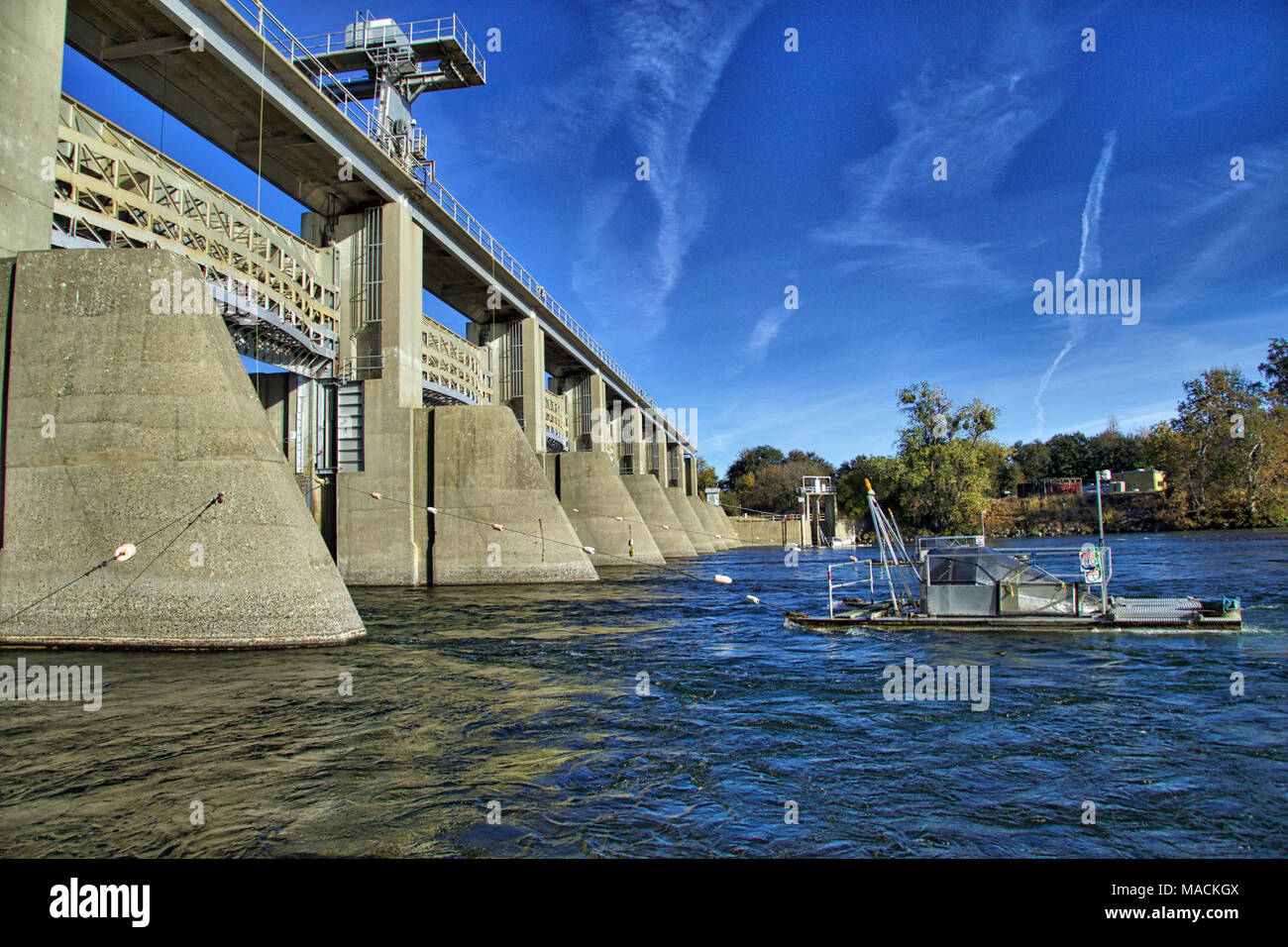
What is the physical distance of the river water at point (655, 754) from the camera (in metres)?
5.91

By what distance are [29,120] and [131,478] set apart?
720cm

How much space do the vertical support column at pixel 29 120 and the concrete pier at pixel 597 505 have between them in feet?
98.2

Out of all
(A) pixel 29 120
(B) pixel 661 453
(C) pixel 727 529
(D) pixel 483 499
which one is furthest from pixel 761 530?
(A) pixel 29 120

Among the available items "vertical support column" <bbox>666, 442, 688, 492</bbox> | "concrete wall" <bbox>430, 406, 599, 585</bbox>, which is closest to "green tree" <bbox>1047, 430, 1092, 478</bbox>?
"vertical support column" <bbox>666, 442, 688, 492</bbox>

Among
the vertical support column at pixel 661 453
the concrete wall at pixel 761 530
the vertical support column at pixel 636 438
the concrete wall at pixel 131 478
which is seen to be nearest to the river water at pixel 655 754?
the concrete wall at pixel 131 478

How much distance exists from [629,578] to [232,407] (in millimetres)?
23837

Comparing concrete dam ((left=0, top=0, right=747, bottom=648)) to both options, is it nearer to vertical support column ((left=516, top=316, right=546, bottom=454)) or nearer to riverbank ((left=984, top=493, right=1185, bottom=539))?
vertical support column ((left=516, top=316, right=546, bottom=454))

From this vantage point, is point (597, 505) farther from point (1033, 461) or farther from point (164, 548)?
point (1033, 461)

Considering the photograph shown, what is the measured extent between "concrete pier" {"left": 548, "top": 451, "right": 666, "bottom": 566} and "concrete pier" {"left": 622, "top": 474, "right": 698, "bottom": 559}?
13996mm

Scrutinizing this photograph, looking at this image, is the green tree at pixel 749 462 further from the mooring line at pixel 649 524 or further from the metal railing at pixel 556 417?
the metal railing at pixel 556 417

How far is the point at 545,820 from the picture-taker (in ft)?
20.4

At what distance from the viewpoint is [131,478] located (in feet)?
43.0

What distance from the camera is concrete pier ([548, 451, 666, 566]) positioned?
43.4 metres
